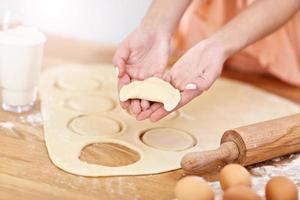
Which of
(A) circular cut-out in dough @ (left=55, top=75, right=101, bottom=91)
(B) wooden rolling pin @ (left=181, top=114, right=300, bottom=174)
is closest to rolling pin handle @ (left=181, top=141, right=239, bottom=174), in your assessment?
(B) wooden rolling pin @ (left=181, top=114, right=300, bottom=174)

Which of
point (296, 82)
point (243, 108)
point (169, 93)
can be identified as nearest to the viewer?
point (169, 93)

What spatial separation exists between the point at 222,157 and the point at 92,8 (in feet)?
3.54

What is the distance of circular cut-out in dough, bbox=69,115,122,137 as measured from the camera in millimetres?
1230

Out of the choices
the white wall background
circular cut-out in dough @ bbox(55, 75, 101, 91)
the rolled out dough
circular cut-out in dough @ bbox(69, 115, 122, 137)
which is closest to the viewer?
the rolled out dough

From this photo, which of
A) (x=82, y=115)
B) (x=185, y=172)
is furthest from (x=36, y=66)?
(x=185, y=172)

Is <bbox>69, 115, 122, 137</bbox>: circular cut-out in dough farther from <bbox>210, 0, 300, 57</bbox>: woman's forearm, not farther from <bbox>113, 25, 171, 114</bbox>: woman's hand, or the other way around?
<bbox>210, 0, 300, 57</bbox>: woman's forearm

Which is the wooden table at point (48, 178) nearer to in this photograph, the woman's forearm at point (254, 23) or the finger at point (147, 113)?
the finger at point (147, 113)

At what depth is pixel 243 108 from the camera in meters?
1.42

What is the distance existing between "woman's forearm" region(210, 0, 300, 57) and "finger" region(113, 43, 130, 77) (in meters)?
0.18

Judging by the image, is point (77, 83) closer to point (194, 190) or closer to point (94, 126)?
point (94, 126)

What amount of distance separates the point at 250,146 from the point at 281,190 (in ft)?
0.52

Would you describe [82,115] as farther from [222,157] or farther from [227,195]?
[227,195]

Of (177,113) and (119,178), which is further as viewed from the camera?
(177,113)

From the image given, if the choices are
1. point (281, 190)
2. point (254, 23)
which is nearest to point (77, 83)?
point (254, 23)
